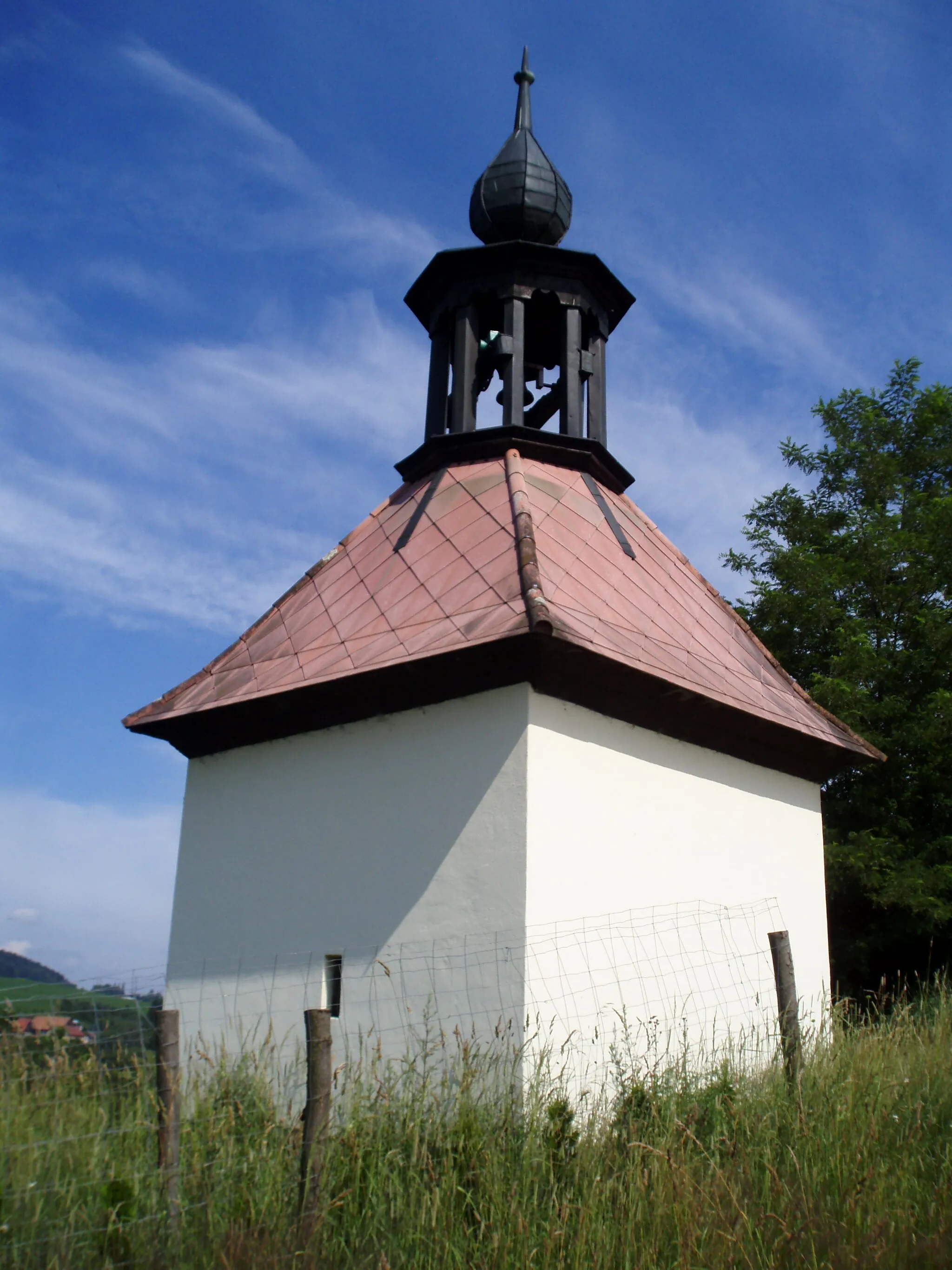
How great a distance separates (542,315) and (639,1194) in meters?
8.93

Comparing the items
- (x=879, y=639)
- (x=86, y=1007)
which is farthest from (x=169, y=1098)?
(x=879, y=639)

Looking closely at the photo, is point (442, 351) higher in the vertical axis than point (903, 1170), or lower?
higher

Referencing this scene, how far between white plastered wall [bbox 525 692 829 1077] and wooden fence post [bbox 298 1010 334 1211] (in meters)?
2.07

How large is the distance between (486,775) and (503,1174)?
2.58 m

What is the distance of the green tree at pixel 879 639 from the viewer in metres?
12.8

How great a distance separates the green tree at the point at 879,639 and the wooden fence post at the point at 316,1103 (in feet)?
28.1

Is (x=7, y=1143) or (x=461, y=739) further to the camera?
(x=461, y=739)

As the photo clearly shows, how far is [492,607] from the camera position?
7219mm

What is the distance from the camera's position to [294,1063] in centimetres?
675

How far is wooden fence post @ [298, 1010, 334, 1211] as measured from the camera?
164 inches

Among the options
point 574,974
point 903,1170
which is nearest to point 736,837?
point 574,974

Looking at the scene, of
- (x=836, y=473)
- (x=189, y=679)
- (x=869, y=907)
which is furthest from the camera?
(x=836, y=473)

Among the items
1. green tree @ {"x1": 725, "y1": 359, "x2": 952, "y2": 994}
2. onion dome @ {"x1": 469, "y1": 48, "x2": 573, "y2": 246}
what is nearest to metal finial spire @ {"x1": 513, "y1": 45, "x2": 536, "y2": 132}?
onion dome @ {"x1": 469, "y1": 48, "x2": 573, "y2": 246}

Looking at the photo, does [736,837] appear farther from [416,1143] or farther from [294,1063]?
[416,1143]
